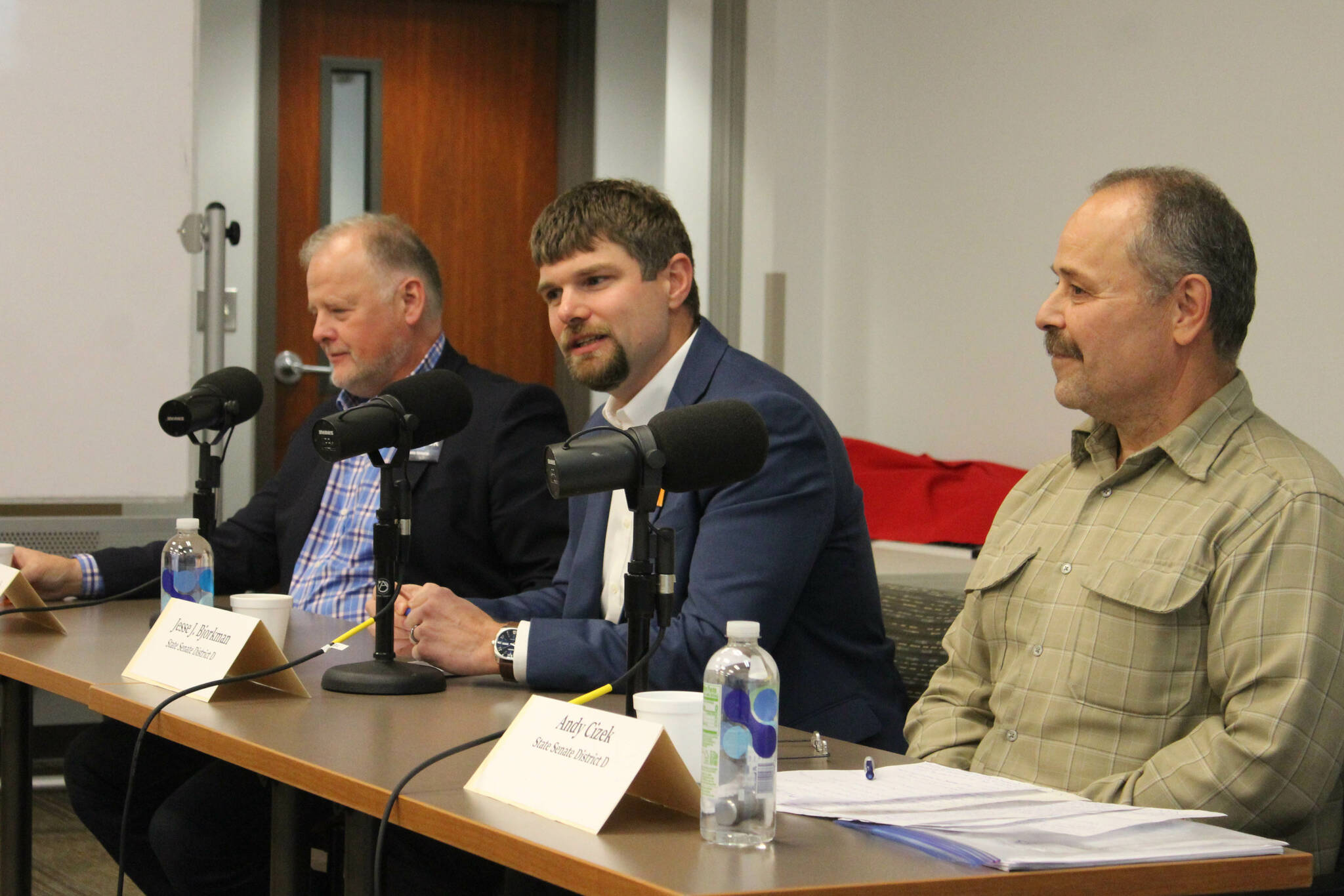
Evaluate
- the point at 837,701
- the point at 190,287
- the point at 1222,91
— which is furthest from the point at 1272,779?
the point at 190,287

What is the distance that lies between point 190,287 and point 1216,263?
9.32 feet

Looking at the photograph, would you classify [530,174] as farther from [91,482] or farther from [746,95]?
[91,482]

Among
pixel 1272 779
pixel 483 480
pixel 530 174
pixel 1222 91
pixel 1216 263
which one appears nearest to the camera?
pixel 1272 779

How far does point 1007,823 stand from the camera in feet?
3.50

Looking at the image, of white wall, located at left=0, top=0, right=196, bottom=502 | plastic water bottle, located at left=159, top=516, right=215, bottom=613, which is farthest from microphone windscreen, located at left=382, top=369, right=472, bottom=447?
white wall, located at left=0, top=0, right=196, bottom=502

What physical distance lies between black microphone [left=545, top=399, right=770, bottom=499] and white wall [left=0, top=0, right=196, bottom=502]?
2772 millimetres

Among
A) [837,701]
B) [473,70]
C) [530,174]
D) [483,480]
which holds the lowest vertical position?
[837,701]

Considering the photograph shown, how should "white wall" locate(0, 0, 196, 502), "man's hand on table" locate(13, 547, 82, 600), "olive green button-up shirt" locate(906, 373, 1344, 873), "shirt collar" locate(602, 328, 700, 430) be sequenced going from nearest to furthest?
"olive green button-up shirt" locate(906, 373, 1344, 873) < "shirt collar" locate(602, 328, 700, 430) < "man's hand on table" locate(13, 547, 82, 600) < "white wall" locate(0, 0, 196, 502)

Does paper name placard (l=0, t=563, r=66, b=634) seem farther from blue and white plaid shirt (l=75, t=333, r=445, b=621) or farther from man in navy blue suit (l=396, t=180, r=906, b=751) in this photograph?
man in navy blue suit (l=396, t=180, r=906, b=751)

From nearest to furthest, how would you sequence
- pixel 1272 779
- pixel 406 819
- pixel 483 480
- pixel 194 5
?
1. pixel 406 819
2. pixel 1272 779
3. pixel 483 480
4. pixel 194 5

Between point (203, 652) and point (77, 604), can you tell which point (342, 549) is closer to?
point (77, 604)

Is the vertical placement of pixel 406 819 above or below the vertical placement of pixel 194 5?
below

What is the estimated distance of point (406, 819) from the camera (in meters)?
1.14

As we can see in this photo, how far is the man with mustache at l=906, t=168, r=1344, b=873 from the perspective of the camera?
1448mm
